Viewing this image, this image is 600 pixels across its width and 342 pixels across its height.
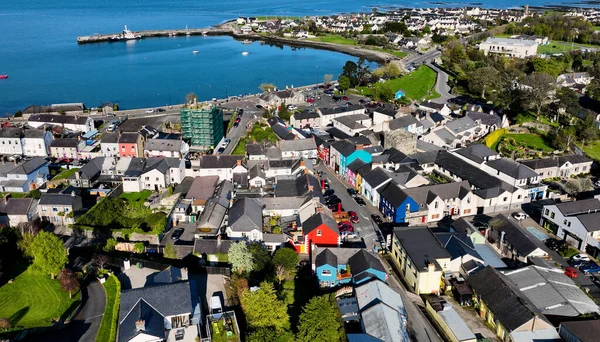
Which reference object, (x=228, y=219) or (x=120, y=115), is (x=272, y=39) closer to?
(x=120, y=115)

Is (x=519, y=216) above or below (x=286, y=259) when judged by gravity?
below

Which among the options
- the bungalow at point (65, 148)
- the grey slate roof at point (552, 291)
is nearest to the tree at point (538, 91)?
the grey slate roof at point (552, 291)

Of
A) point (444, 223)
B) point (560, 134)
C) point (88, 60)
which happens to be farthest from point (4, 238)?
point (88, 60)

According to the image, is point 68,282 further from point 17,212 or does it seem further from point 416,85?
point 416,85

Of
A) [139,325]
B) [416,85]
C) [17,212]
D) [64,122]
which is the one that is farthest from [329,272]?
[416,85]

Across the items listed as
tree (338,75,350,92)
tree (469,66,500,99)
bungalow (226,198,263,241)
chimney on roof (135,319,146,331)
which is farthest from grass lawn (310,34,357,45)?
chimney on roof (135,319,146,331)

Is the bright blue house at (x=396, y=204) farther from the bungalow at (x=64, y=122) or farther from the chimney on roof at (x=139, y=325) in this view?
the bungalow at (x=64, y=122)
